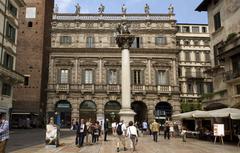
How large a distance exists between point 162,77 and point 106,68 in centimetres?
924

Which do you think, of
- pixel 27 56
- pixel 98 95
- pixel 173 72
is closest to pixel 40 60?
pixel 27 56

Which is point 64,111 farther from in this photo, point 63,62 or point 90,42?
point 90,42

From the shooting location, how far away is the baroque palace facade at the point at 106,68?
1848 inches

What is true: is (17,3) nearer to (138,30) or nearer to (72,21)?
(72,21)

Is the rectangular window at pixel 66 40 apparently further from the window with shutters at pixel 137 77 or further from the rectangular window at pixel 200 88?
the rectangular window at pixel 200 88

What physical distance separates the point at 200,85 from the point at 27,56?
31989mm

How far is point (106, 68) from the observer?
4791 cm

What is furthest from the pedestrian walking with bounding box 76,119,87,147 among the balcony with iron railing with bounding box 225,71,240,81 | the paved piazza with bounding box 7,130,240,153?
the balcony with iron railing with bounding box 225,71,240,81

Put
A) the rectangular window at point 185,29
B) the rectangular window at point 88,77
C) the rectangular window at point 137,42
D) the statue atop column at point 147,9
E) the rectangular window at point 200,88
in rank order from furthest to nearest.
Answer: the rectangular window at point 185,29, the rectangular window at point 200,88, the statue atop column at point 147,9, the rectangular window at point 137,42, the rectangular window at point 88,77

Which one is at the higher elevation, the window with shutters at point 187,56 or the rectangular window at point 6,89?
the window with shutters at point 187,56

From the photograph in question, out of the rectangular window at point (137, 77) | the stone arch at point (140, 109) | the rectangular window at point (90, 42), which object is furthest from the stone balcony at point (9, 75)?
the stone arch at point (140, 109)

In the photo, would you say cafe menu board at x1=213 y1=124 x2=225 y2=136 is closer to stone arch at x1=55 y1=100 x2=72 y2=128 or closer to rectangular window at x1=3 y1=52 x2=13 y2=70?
rectangular window at x1=3 y1=52 x2=13 y2=70

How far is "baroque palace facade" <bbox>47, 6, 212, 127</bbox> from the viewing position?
46938 mm

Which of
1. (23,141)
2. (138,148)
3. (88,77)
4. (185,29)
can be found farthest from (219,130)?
(185,29)
